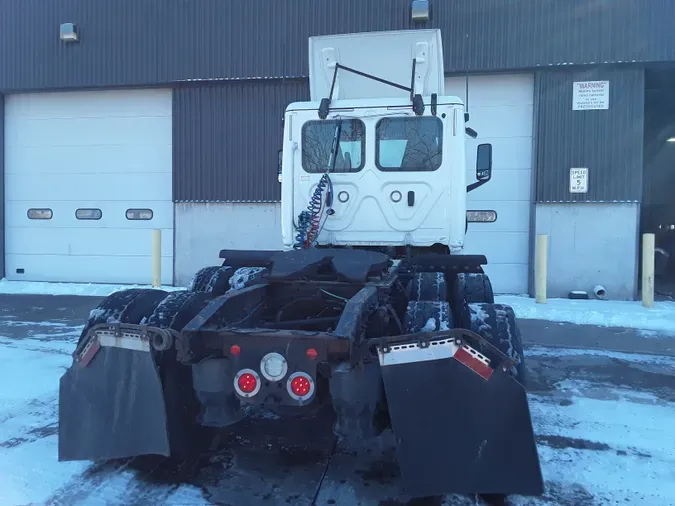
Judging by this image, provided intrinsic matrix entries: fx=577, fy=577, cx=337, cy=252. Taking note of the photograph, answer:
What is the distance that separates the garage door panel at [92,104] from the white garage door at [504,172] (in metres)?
6.72

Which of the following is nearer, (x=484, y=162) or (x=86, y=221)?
(x=484, y=162)

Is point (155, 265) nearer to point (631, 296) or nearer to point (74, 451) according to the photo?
point (74, 451)

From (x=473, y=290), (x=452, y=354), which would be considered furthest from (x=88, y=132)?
(x=452, y=354)

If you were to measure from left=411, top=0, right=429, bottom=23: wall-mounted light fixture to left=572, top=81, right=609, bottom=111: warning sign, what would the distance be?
11.1ft

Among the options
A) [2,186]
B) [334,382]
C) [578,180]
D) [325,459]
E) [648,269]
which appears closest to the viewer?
[334,382]

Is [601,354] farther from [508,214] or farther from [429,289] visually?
[508,214]

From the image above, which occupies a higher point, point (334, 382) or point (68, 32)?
point (68, 32)

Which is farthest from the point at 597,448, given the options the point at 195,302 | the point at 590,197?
the point at 590,197

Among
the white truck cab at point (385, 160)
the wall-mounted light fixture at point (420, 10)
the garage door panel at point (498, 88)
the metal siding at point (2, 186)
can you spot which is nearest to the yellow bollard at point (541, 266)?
the garage door panel at point (498, 88)

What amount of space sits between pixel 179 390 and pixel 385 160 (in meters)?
3.15

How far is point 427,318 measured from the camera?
3.72m

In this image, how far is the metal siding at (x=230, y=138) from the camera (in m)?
12.8

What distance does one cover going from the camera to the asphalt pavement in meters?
3.61

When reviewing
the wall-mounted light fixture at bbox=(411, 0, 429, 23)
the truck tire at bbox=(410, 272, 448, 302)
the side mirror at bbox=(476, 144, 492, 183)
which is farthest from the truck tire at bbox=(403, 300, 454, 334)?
the wall-mounted light fixture at bbox=(411, 0, 429, 23)
